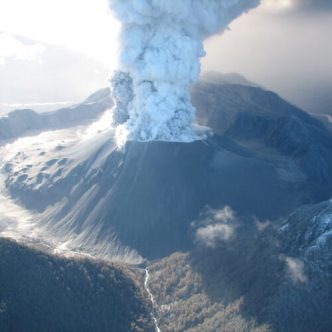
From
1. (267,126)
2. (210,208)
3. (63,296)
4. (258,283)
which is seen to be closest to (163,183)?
(210,208)

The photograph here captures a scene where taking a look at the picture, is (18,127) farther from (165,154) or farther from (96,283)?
(96,283)

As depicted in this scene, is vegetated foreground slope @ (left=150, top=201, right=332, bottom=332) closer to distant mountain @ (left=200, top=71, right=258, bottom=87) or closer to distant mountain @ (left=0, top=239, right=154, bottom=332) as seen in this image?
distant mountain @ (left=0, top=239, right=154, bottom=332)

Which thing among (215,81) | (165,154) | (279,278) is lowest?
(279,278)

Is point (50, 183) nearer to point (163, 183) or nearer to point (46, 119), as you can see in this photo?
point (163, 183)

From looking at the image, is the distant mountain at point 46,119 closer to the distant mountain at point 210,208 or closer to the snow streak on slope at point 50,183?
the snow streak on slope at point 50,183

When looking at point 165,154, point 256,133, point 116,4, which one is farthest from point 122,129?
point 256,133
